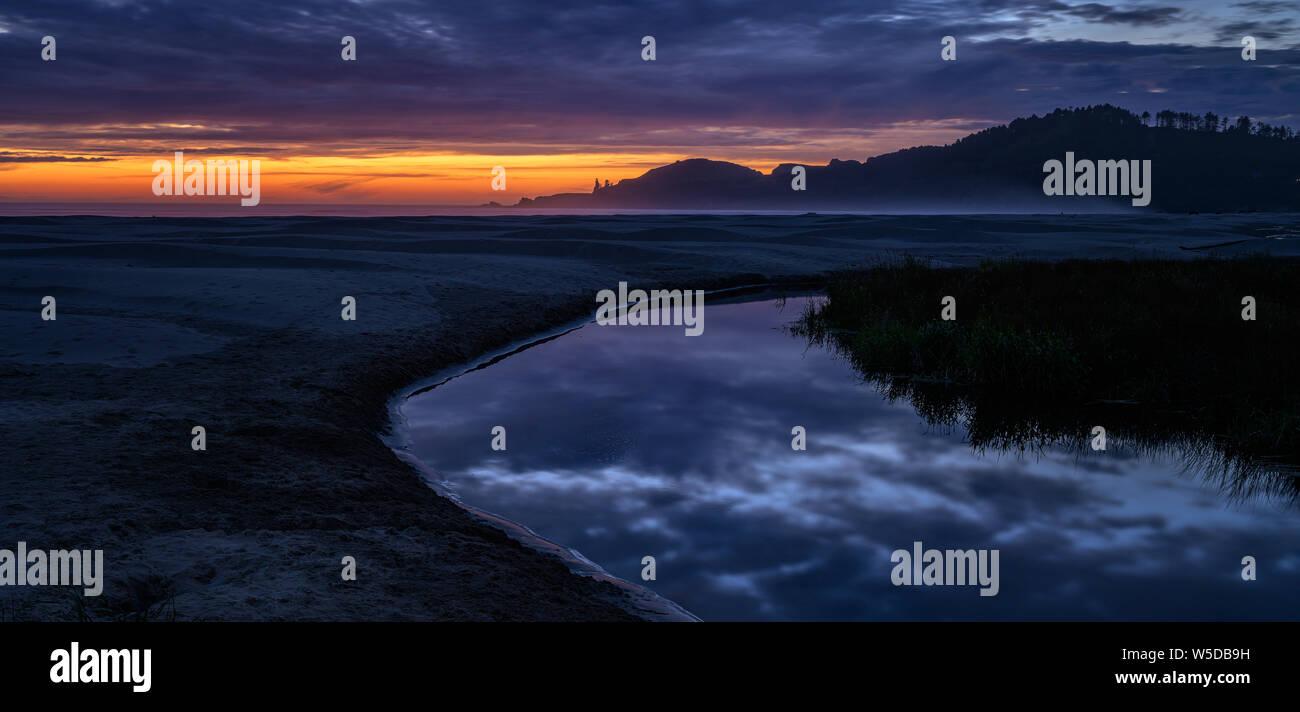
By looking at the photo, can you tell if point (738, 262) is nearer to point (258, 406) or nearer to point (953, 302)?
point (953, 302)

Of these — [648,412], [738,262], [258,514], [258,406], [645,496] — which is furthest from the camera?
[738,262]

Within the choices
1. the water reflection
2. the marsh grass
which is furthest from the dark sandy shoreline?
the marsh grass

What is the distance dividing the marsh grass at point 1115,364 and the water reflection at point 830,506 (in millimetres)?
702

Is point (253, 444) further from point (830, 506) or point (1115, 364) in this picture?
point (1115, 364)

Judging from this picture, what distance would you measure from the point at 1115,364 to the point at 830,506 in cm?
677

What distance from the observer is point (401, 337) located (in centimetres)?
1552

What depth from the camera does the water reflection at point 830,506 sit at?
21.5ft

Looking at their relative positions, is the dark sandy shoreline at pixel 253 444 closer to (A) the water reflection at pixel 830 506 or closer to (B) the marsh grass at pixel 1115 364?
(A) the water reflection at pixel 830 506

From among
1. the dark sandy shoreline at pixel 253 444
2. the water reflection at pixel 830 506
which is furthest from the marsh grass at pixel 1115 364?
the dark sandy shoreline at pixel 253 444

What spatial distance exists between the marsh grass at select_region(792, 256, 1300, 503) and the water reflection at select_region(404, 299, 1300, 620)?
702 millimetres

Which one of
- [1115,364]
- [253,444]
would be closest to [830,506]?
[253,444]

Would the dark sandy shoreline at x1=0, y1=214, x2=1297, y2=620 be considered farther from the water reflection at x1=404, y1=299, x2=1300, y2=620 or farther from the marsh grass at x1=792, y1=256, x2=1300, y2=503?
the marsh grass at x1=792, y1=256, x2=1300, y2=503
